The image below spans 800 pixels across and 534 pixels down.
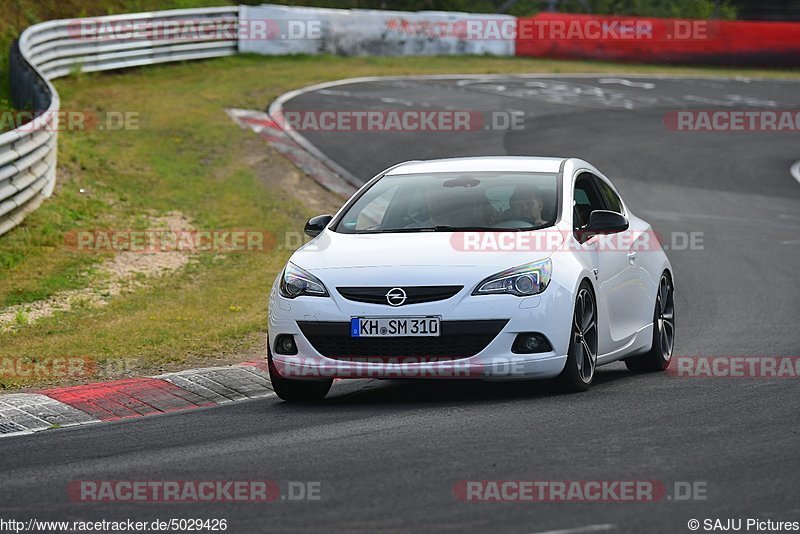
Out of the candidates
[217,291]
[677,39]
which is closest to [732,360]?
[217,291]

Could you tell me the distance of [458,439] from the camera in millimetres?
7199

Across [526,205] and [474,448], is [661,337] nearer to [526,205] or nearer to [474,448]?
[526,205]

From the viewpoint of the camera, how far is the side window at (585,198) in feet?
32.4

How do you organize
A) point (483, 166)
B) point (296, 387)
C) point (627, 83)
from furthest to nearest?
point (627, 83) → point (483, 166) → point (296, 387)

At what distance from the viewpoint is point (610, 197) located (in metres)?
10.6

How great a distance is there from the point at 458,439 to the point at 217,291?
7403mm

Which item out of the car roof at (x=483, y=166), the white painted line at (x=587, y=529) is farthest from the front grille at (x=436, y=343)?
the white painted line at (x=587, y=529)

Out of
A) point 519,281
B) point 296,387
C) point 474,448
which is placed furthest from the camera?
point 296,387

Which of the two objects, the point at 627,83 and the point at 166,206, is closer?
the point at 166,206

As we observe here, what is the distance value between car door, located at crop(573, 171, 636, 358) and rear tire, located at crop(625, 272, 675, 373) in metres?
0.58

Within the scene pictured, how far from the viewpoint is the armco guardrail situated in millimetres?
15883

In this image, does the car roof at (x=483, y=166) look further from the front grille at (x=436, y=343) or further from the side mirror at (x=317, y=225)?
the front grille at (x=436, y=343)

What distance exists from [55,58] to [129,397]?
20.4 meters

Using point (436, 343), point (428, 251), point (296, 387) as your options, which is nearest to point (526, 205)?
point (428, 251)
